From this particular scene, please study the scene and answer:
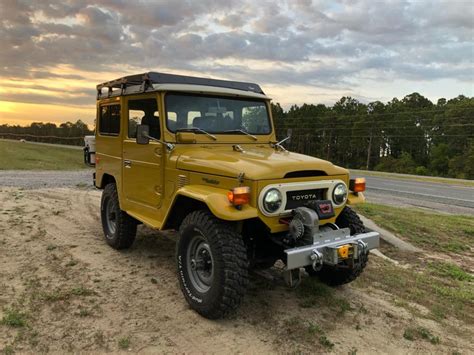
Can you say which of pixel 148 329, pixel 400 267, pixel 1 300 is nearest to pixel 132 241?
pixel 1 300

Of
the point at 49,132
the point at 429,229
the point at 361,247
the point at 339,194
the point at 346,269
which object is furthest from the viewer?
the point at 49,132

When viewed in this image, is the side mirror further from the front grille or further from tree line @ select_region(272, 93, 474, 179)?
tree line @ select_region(272, 93, 474, 179)

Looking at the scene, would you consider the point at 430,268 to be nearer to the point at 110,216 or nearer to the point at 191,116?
the point at 191,116

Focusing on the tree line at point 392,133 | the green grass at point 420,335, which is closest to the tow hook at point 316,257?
the green grass at point 420,335

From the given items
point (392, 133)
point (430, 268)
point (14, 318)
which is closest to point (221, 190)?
point (14, 318)

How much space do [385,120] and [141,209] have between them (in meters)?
61.1

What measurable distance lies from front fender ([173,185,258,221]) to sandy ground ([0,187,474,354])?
111 cm

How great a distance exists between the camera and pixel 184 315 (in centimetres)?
434

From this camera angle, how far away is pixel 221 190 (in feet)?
14.1

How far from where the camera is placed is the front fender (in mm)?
3896

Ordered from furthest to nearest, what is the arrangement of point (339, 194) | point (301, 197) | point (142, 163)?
point (142, 163)
point (339, 194)
point (301, 197)

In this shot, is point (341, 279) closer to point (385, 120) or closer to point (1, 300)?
point (1, 300)

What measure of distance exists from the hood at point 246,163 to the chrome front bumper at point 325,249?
0.71m

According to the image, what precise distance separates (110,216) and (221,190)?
10.5 ft
